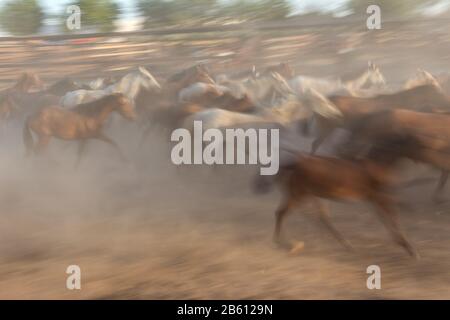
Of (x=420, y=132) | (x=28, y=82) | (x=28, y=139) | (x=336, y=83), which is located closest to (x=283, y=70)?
(x=336, y=83)

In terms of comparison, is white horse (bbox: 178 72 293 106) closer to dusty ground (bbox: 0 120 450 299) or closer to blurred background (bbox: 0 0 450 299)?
blurred background (bbox: 0 0 450 299)

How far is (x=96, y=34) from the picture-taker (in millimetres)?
4469

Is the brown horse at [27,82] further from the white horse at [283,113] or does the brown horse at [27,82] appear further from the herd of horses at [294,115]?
the white horse at [283,113]

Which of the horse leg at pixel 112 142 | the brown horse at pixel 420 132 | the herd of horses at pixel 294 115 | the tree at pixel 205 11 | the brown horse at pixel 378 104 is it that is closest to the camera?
the herd of horses at pixel 294 115

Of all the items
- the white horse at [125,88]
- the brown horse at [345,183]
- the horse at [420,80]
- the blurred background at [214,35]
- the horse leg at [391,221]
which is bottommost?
the horse leg at [391,221]

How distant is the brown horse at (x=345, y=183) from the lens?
3.11 meters

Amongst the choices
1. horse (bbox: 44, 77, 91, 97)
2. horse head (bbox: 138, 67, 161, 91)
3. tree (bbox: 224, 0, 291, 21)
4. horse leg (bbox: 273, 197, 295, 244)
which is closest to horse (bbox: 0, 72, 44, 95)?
horse (bbox: 44, 77, 91, 97)

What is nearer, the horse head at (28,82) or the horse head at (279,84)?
the horse head at (279,84)

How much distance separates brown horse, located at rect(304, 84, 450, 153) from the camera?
3.98 m

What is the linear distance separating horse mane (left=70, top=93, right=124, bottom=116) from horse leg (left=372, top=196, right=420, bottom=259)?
9.22 feet

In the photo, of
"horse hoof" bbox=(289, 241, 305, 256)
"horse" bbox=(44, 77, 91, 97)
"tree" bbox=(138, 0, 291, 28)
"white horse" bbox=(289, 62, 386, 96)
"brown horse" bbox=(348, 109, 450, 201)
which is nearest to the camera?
"horse hoof" bbox=(289, 241, 305, 256)

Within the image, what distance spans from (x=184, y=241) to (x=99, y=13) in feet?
7.32

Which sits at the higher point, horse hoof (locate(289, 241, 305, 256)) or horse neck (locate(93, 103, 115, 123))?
horse neck (locate(93, 103, 115, 123))

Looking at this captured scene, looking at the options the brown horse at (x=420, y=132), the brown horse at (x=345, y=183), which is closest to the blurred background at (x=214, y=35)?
the brown horse at (x=420, y=132)
